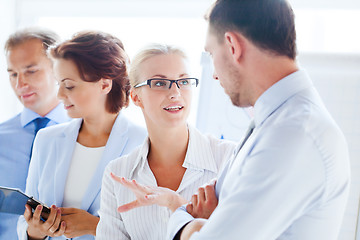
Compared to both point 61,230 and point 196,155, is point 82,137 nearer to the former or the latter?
point 61,230

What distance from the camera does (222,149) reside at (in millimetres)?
1801

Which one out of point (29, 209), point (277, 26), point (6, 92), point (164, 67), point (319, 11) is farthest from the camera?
point (6, 92)

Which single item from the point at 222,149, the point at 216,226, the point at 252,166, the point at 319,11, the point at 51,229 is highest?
the point at 319,11

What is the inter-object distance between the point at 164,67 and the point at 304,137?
95cm

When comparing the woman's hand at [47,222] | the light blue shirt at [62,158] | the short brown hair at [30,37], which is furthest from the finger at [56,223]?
the short brown hair at [30,37]

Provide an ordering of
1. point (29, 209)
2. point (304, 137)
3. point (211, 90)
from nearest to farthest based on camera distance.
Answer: point (304, 137), point (29, 209), point (211, 90)

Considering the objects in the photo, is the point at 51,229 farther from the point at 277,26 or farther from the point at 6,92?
the point at 6,92

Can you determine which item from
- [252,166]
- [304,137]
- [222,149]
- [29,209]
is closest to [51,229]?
[29,209]

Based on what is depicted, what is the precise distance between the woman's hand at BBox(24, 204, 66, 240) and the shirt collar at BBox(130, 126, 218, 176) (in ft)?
1.61

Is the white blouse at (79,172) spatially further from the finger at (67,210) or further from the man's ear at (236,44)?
the man's ear at (236,44)

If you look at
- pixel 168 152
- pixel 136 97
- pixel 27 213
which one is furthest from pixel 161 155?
pixel 27 213

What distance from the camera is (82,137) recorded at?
7.40 feet

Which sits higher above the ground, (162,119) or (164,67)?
(164,67)


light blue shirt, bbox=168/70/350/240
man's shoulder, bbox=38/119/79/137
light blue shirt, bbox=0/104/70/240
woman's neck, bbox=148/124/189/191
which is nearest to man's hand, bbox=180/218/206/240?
light blue shirt, bbox=168/70/350/240
